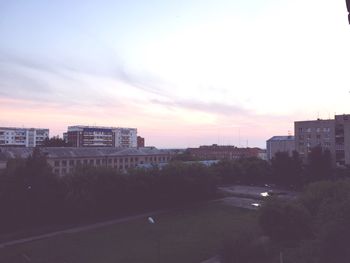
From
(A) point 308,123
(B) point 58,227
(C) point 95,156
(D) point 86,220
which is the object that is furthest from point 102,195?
(A) point 308,123

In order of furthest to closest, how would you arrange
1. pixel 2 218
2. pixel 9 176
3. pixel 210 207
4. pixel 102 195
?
pixel 210 207 → pixel 102 195 → pixel 9 176 → pixel 2 218

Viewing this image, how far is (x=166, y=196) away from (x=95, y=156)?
1547 inches

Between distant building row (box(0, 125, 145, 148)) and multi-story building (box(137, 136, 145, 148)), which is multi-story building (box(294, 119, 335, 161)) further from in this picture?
multi-story building (box(137, 136, 145, 148))

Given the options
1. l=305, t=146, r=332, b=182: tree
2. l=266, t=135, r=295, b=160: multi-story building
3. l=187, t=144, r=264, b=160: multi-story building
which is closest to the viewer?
l=305, t=146, r=332, b=182: tree

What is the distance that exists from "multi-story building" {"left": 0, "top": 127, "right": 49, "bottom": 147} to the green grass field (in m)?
98.3

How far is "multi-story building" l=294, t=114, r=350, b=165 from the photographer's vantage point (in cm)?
6675

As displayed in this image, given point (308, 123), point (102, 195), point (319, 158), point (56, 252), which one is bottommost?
point (56, 252)

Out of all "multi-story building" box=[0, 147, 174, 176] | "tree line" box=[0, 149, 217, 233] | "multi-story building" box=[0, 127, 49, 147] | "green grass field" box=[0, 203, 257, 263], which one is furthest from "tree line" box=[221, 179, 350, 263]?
"multi-story building" box=[0, 127, 49, 147]

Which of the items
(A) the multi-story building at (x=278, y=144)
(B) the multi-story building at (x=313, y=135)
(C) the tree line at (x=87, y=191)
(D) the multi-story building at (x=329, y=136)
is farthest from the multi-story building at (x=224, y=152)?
(C) the tree line at (x=87, y=191)

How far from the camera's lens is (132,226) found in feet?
116

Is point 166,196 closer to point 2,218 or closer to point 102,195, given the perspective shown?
point 102,195

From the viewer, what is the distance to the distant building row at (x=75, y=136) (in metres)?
128

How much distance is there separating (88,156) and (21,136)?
62.5m

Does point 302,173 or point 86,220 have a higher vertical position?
point 302,173
